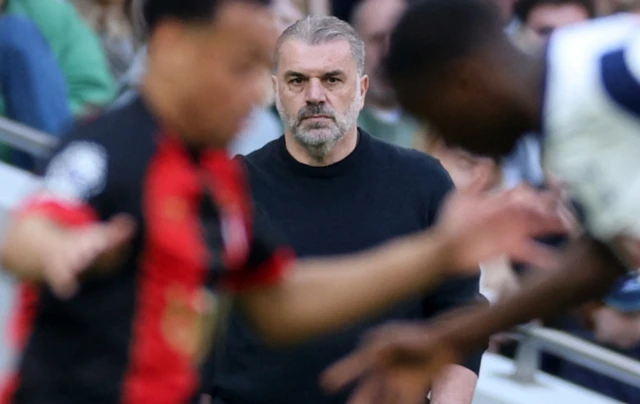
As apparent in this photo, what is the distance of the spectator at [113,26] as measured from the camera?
7.01 metres

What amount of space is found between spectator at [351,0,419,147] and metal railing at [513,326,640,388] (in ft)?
3.37

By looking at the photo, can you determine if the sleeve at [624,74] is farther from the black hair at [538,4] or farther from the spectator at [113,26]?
the spectator at [113,26]

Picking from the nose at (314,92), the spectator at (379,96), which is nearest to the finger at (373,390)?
the nose at (314,92)

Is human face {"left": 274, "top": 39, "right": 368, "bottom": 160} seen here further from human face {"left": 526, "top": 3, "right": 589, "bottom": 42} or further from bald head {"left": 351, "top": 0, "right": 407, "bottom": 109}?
human face {"left": 526, "top": 3, "right": 589, "bottom": 42}

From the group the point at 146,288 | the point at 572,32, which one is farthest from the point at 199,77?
the point at 572,32

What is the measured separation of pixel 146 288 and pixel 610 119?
3.20 feet

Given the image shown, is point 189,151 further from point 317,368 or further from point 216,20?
point 317,368

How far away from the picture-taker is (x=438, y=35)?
135 inches

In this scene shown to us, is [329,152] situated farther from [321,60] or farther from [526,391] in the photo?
[526,391]

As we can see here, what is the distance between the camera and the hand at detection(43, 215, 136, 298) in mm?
2855

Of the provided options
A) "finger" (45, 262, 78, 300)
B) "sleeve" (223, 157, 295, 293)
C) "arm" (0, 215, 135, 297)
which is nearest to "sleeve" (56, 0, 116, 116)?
"sleeve" (223, 157, 295, 293)

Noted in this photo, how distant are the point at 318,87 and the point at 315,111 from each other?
0.33 feet

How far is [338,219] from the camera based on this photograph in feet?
16.4

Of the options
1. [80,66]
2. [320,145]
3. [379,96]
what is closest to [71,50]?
[80,66]
